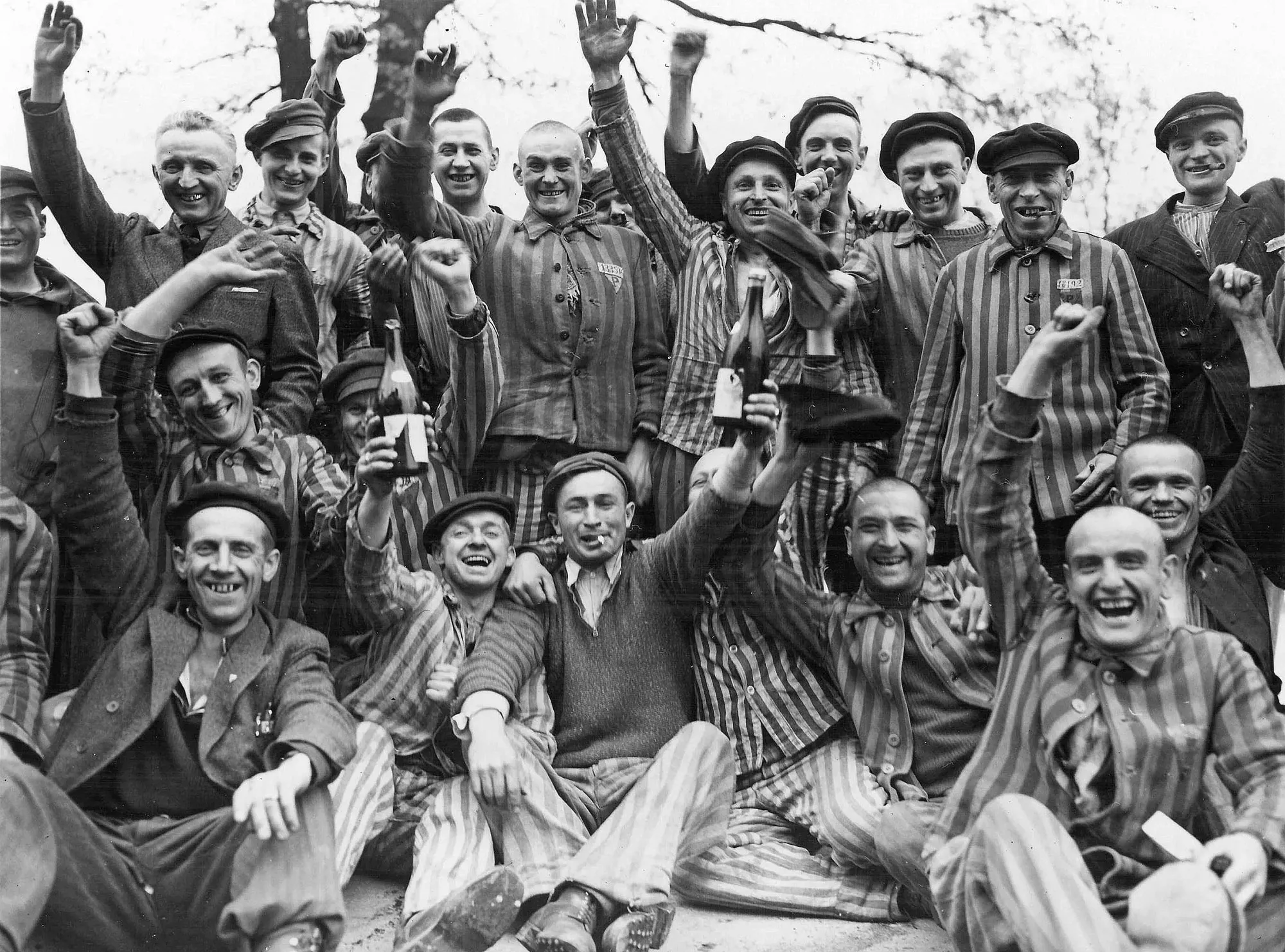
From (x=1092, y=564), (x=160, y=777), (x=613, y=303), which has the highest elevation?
(x=613, y=303)

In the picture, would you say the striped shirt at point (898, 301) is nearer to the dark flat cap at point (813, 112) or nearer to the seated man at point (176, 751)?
the dark flat cap at point (813, 112)

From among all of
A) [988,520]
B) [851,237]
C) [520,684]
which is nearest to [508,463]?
[520,684]

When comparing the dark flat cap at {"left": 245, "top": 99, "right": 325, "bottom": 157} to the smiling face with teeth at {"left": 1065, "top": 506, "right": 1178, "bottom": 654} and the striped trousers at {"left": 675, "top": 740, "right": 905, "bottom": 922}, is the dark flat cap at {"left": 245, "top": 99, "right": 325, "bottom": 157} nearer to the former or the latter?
the striped trousers at {"left": 675, "top": 740, "right": 905, "bottom": 922}

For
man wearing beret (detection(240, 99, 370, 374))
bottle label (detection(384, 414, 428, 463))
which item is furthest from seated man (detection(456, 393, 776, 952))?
man wearing beret (detection(240, 99, 370, 374))

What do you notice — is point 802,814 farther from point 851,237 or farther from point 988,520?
point 851,237

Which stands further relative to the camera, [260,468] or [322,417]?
[322,417]

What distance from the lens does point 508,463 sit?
19.3ft

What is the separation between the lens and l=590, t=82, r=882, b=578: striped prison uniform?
19.0 ft

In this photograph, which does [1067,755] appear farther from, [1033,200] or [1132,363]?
[1033,200]

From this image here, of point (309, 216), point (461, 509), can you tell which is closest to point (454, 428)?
point (461, 509)

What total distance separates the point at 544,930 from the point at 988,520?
163cm

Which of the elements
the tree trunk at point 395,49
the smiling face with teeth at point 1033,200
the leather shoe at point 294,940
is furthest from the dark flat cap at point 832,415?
the tree trunk at point 395,49

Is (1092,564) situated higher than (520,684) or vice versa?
(1092,564)

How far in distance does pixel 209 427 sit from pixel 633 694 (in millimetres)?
1628
